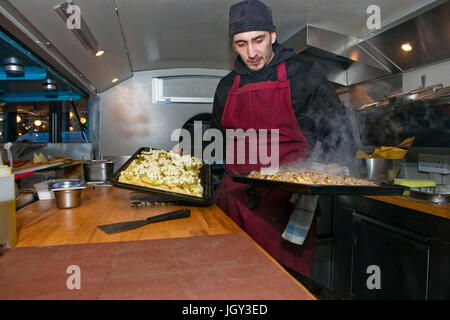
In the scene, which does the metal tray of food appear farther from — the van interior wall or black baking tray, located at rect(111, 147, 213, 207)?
the van interior wall

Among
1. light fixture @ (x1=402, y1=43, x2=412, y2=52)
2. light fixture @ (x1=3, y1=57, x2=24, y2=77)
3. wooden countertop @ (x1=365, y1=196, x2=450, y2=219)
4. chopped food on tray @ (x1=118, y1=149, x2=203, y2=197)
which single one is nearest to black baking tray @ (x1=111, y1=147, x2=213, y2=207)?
chopped food on tray @ (x1=118, y1=149, x2=203, y2=197)

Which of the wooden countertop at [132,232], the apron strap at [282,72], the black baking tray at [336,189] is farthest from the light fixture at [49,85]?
the black baking tray at [336,189]

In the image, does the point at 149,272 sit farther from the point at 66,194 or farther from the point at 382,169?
the point at 382,169

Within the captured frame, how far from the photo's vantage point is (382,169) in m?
2.40

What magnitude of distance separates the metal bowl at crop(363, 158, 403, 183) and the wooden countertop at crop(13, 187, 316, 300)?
1620 millimetres

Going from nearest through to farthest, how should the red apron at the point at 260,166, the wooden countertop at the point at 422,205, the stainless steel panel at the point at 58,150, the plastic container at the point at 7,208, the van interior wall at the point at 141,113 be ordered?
the plastic container at the point at 7,208, the wooden countertop at the point at 422,205, the red apron at the point at 260,166, the stainless steel panel at the point at 58,150, the van interior wall at the point at 141,113

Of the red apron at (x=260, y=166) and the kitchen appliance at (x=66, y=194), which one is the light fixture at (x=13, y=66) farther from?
the red apron at (x=260, y=166)

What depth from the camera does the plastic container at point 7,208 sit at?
31.8 inches

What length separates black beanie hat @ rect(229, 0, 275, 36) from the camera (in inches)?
67.9

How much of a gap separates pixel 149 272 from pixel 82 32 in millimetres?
1631

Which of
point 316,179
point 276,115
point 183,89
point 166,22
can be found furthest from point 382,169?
point 183,89

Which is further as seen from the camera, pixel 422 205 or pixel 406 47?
pixel 406 47

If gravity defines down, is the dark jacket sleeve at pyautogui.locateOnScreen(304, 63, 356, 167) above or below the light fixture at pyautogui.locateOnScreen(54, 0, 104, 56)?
below

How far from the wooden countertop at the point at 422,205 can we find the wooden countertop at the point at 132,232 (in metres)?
1.29
